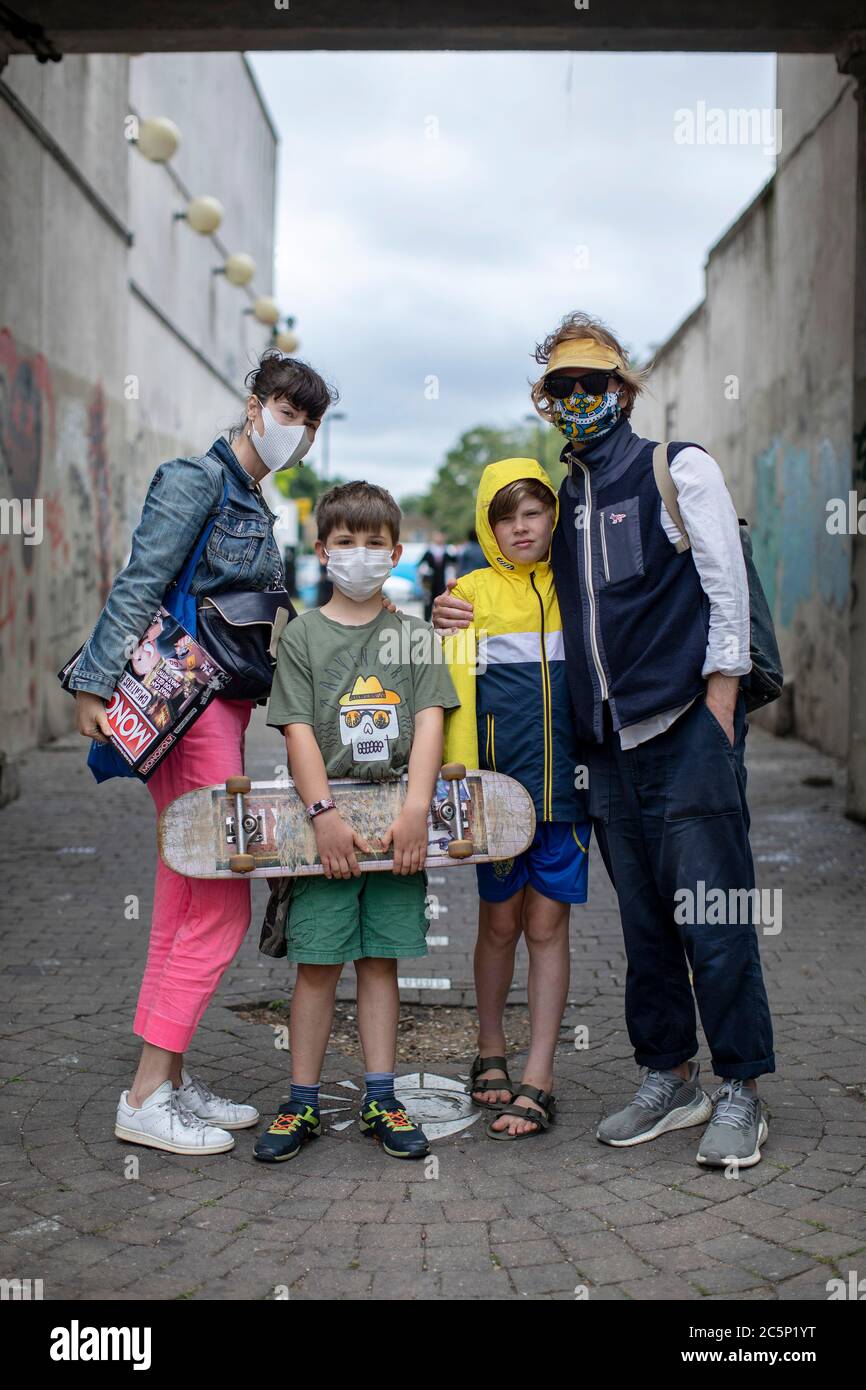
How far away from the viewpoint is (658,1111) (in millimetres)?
3863

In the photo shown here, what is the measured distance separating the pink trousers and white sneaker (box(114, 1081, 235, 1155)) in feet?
0.51

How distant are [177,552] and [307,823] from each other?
809mm

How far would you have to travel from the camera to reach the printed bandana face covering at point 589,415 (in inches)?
150

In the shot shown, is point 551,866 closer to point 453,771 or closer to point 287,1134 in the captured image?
point 453,771

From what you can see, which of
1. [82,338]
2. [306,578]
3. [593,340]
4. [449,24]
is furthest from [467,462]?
[593,340]

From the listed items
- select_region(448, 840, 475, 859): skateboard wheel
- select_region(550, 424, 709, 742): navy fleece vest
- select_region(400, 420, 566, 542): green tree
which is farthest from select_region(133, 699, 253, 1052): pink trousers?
select_region(400, 420, 566, 542): green tree

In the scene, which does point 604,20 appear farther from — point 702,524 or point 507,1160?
point 507,1160

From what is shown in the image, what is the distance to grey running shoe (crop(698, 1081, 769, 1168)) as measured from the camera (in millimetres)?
3578

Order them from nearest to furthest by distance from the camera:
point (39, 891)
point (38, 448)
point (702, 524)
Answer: point (702, 524) → point (39, 891) → point (38, 448)

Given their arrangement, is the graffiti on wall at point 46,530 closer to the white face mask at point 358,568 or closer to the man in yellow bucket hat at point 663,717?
the white face mask at point 358,568

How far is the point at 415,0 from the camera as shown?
8.03 metres

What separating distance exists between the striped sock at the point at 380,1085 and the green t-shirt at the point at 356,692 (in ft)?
2.73

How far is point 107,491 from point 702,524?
11988 millimetres
